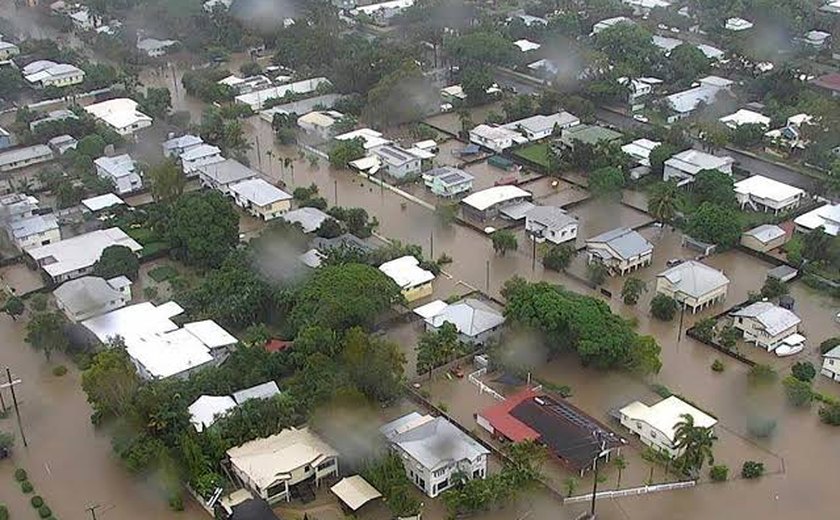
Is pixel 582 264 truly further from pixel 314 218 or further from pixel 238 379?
pixel 238 379

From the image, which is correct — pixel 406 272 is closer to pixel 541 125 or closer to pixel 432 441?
pixel 432 441

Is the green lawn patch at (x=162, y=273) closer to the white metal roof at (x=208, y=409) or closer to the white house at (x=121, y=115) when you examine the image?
the white metal roof at (x=208, y=409)

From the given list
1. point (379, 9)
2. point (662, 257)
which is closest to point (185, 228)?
point (662, 257)

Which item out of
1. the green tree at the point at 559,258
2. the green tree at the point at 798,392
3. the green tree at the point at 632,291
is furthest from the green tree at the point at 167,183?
the green tree at the point at 798,392

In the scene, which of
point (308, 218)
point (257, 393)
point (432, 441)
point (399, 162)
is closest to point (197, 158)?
point (308, 218)

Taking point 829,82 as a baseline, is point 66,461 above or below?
below

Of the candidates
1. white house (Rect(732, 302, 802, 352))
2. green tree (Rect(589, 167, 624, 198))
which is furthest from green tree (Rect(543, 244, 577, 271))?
white house (Rect(732, 302, 802, 352))

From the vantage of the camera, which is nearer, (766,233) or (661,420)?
(661,420)
